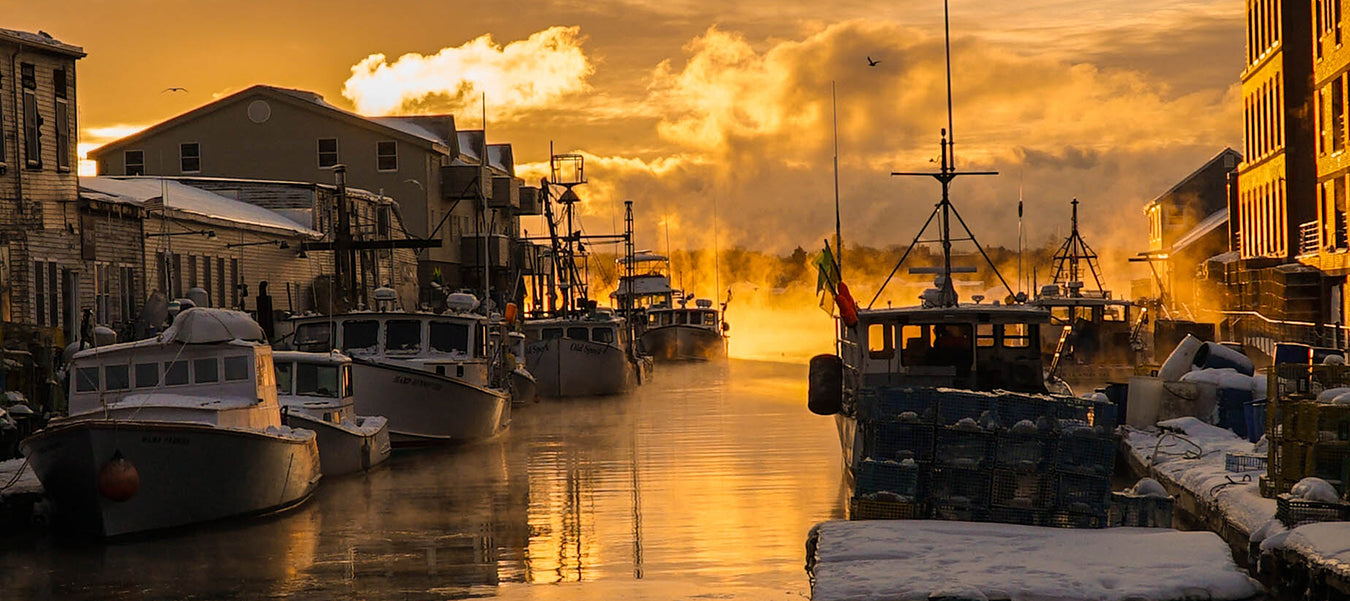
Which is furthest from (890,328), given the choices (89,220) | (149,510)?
(89,220)

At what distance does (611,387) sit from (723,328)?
4093 centimetres

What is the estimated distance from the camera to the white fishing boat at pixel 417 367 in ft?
113

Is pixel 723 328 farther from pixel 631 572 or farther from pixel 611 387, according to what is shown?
pixel 631 572

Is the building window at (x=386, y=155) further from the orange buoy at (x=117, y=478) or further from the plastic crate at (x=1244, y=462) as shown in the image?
the plastic crate at (x=1244, y=462)

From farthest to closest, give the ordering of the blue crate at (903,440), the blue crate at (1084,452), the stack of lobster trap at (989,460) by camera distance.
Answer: the blue crate at (903,440) → the stack of lobster trap at (989,460) → the blue crate at (1084,452)

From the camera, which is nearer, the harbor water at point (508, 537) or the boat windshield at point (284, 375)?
the harbor water at point (508, 537)

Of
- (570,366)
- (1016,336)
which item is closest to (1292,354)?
(1016,336)

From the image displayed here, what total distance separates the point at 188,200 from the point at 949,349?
28027 millimetres

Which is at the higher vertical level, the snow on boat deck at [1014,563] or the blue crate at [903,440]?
the blue crate at [903,440]

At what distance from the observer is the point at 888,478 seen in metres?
18.2

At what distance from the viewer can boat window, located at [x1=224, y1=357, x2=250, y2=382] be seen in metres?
24.4

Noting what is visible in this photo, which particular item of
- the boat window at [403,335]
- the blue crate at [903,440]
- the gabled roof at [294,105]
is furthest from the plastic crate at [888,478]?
the gabled roof at [294,105]

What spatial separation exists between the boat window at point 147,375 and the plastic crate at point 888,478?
10758 millimetres

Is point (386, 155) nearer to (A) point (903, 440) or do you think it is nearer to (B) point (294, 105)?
(B) point (294, 105)
